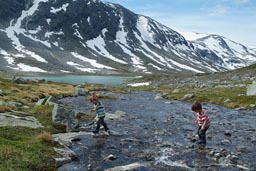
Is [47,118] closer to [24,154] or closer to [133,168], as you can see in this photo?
[24,154]

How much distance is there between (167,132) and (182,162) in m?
9.81

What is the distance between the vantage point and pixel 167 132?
29.9 metres

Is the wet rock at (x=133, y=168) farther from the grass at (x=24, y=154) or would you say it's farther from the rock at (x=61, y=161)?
the grass at (x=24, y=154)

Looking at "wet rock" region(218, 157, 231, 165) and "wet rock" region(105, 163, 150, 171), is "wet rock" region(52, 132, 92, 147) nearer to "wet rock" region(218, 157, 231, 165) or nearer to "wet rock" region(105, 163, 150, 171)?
"wet rock" region(105, 163, 150, 171)

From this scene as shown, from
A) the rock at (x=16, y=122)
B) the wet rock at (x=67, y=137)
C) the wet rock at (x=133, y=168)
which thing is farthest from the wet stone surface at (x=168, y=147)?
the rock at (x=16, y=122)

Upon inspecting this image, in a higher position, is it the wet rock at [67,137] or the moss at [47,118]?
the moss at [47,118]

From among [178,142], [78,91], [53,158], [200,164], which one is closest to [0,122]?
[53,158]

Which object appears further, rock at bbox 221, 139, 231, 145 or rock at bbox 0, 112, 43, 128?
rock at bbox 0, 112, 43, 128

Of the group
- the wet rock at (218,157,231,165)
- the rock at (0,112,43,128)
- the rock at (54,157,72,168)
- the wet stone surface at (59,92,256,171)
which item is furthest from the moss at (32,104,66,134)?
the wet rock at (218,157,231,165)

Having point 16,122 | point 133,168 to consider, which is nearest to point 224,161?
point 133,168

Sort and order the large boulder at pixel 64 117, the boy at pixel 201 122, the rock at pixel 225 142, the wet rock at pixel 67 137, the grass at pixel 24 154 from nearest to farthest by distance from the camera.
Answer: the grass at pixel 24 154 < the wet rock at pixel 67 137 < the boy at pixel 201 122 < the rock at pixel 225 142 < the large boulder at pixel 64 117

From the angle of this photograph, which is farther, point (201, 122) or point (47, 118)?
point (47, 118)

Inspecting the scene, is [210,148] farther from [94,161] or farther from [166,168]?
[94,161]

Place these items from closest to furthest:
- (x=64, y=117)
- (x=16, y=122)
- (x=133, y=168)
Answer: (x=133, y=168) < (x=16, y=122) < (x=64, y=117)
